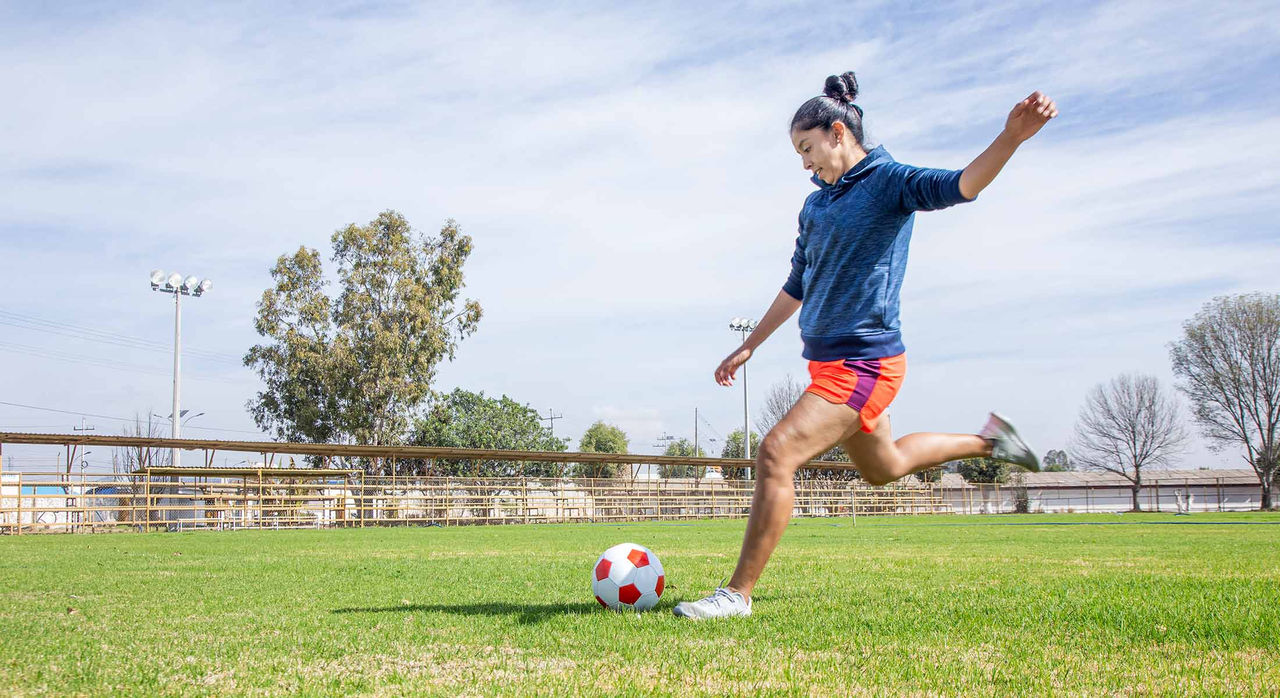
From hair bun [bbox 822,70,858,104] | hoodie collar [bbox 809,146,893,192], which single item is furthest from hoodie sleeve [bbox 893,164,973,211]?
hair bun [bbox 822,70,858,104]

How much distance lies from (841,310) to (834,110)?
84 cm

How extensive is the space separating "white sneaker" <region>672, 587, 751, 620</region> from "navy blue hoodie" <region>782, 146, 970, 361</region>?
1042 millimetres

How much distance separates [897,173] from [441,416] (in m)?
36.7

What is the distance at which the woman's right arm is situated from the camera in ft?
15.1

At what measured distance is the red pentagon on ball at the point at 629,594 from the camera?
14.4 ft

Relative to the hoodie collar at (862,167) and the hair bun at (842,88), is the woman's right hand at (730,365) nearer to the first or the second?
the hoodie collar at (862,167)

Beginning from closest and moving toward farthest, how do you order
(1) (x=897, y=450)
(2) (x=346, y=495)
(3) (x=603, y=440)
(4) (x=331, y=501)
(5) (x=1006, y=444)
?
(1) (x=897, y=450), (5) (x=1006, y=444), (2) (x=346, y=495), (4) (x=331, y=501), (3) (x=603, y=440)

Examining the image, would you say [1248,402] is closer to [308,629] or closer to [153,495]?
[153,495]

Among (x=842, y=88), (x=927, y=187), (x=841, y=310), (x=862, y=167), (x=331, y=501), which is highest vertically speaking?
(x=842, y=88)

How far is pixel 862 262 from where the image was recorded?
3859 mm

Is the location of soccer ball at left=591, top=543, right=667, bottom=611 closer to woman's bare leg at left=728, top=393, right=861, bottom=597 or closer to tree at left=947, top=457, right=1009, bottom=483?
woman's bare leg at left=728, top=393, right=861, bottom=597

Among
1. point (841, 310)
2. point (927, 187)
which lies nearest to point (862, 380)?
point (841, 310)

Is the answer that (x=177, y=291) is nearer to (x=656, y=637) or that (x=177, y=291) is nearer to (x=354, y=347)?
(x=354, y=347)

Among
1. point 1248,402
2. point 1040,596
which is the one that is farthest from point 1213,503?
point 1040,596
